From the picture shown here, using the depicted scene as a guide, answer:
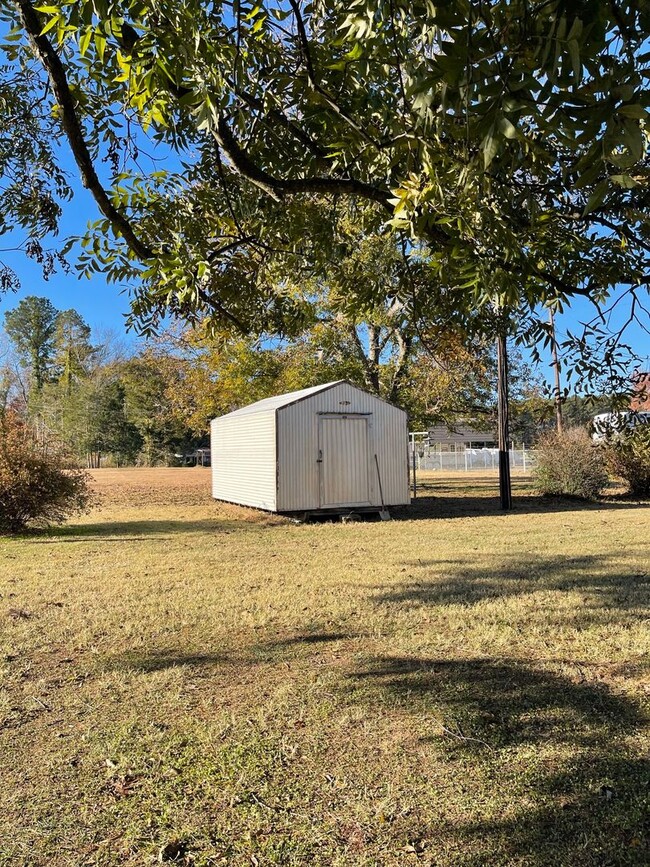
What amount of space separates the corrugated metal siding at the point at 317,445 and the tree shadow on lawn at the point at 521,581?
565 cm

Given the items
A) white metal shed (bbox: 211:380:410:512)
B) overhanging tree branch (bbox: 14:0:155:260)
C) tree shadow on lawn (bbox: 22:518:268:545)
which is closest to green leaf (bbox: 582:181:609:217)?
overhanging tree branch (bbox: 14:0:155:260)

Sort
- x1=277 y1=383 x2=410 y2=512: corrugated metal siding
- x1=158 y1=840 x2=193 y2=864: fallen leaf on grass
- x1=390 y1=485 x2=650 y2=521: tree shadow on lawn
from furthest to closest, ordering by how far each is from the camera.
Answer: x1=390 y1=485 x2=650 y2=521: tree shadow on lawn
x1=277 y1=383 x2=410 y2=512: corrugated metal siding
x1=158 y1=840 x2=193 y2=864: fallen leaf on grass

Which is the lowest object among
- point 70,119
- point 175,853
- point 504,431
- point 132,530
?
point 175,853

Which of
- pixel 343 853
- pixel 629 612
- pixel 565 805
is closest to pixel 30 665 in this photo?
pixel 343 853

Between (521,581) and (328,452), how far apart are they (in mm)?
7534

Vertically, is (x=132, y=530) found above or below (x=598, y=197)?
below

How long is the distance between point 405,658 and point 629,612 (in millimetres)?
2391

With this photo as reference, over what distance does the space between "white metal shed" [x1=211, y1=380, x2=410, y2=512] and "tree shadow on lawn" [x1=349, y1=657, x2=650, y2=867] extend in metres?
9.38

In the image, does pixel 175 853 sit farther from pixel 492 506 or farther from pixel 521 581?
pixel 492 506

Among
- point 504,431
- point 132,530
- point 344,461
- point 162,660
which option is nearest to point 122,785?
point 162,660

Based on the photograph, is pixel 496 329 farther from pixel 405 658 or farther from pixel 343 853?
pixel 343 853

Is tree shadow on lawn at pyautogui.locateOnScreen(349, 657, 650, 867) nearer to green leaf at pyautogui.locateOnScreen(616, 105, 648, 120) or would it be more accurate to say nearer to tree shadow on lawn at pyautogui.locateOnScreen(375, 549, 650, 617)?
tree shadow on lawn at pyautogui.locateOnScreen(375, 549, 650, 617)

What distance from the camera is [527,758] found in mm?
2883

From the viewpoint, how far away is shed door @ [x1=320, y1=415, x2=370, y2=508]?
545 inches
